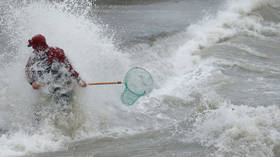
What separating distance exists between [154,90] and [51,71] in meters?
2.90

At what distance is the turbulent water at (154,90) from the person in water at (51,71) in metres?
0.30

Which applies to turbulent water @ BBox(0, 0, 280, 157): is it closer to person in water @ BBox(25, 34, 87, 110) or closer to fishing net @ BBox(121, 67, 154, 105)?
person in water @ BBox(25, 34, 87, 110)

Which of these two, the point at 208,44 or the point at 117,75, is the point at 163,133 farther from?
the point at 208,44

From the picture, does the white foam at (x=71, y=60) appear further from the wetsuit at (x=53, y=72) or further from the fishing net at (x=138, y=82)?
the fishing net at (x=138, y=82)

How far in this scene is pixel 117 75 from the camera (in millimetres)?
8672

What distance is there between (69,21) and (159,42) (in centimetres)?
336

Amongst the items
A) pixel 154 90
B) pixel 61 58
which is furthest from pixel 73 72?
pixel 154 90

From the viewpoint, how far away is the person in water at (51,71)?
5.89 m

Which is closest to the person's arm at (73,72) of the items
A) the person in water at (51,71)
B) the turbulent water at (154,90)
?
the person in water at (51,71)

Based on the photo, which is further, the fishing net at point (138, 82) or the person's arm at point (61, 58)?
the fishing net at point (138, 82)

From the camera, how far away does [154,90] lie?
827cm

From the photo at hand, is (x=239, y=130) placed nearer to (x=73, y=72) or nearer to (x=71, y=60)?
(x=73, y=72)

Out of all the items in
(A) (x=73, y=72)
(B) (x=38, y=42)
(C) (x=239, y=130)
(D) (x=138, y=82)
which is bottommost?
(C) (x=239, y=130)

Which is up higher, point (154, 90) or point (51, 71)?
point (51, 71)
